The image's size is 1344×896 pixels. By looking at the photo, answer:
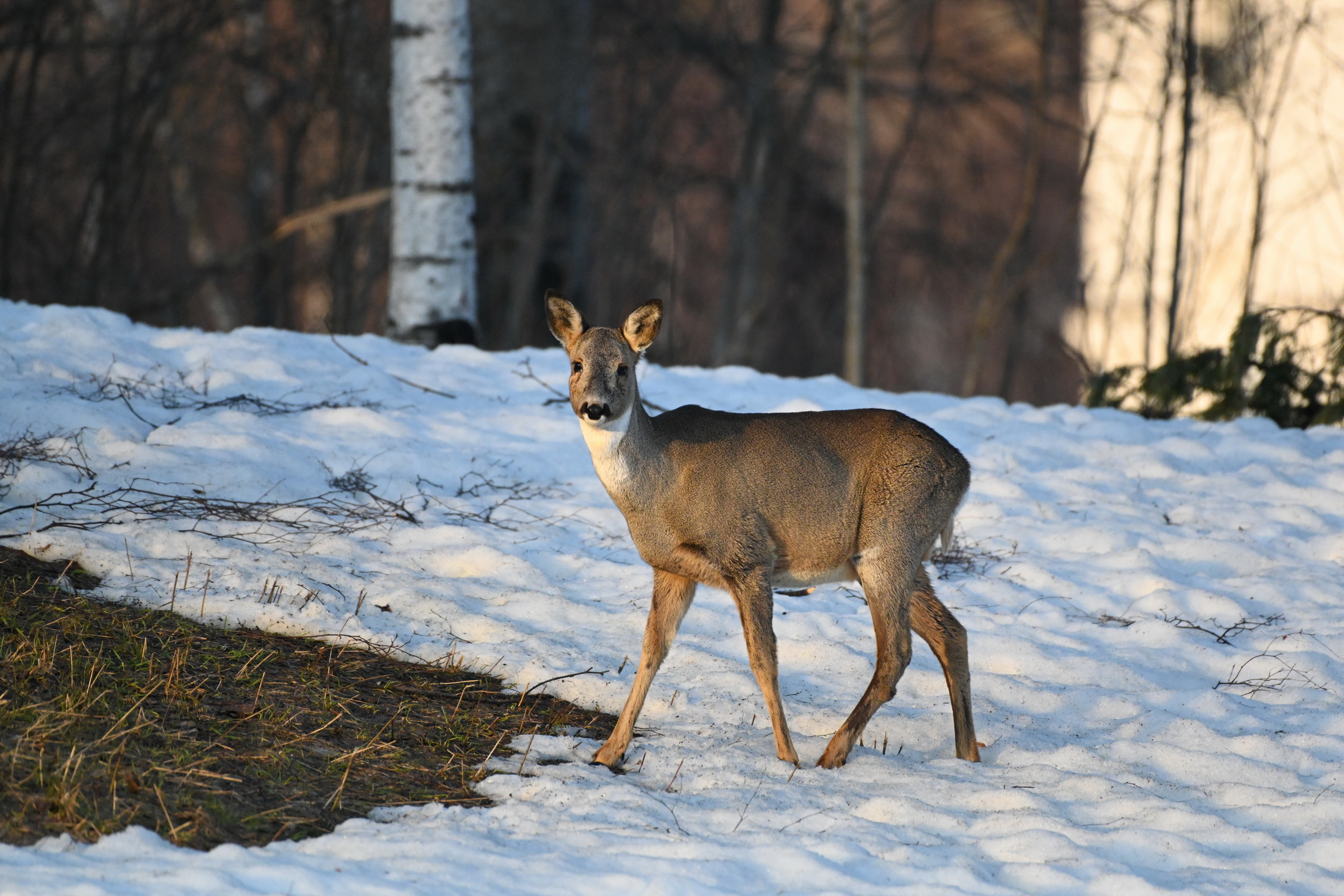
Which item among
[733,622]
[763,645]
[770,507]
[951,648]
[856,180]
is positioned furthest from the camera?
[856,180]

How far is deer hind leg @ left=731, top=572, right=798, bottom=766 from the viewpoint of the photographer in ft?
15.1

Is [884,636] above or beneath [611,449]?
beneath

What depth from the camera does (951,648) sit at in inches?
194

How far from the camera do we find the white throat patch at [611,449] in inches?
179

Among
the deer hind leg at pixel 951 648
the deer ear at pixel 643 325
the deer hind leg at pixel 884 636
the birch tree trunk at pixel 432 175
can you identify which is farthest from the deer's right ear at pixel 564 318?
the birch tree trunk at pixel 432 175

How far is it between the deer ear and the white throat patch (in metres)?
0.27

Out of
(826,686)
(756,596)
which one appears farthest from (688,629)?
(756,596)

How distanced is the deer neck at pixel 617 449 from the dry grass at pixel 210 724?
0.94m

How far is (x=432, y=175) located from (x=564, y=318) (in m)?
5.48

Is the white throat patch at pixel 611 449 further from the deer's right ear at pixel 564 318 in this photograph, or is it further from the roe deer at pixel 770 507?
the deer's right ear at pixel 564 318

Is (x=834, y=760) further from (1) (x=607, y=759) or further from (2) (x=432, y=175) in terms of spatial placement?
(2) (x=432, y=175)

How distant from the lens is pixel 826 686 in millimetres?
5449

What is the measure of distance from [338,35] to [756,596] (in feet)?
42.1

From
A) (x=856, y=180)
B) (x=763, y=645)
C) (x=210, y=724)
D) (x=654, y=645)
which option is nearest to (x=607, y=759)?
(x=654, y=645)
